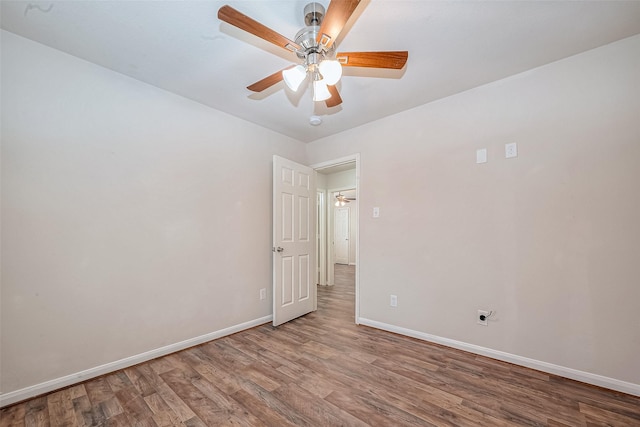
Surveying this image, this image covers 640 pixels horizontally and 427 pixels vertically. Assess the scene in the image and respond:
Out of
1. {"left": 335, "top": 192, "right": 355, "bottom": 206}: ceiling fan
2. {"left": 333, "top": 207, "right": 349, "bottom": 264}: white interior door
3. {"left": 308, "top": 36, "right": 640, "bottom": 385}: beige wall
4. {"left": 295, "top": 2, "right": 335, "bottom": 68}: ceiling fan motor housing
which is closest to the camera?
{"left": 295, "top": 2, "right": 335, "bottom": 68}: ceiling fan motor housing

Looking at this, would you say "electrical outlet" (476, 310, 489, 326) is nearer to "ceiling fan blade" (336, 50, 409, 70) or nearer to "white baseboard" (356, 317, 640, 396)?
"white baseboard" (356, 317, 640, 396)

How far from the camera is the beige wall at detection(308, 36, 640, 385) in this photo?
72.6 inches

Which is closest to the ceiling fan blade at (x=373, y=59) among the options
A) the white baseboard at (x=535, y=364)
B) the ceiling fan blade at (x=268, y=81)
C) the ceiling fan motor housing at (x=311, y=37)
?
the ceiling fan motor housing at (x=311, y=37)

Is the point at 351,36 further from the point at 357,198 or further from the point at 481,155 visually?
the point at 357,198

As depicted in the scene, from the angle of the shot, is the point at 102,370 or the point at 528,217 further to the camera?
the point at 528,217

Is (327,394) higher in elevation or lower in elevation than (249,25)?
lower

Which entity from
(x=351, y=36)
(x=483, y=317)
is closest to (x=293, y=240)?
(x=483, y=317)

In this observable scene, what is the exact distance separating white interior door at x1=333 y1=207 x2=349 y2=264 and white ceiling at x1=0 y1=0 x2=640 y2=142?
22.5ft

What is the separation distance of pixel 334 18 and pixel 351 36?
617mm

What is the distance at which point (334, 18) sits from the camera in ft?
4.07

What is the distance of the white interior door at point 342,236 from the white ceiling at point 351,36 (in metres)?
6.85

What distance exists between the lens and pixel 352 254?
8.84 m

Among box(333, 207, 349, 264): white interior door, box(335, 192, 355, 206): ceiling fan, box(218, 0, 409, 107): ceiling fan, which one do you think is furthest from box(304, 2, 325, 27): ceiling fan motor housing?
box(333, 207, 349, 264): white interior door

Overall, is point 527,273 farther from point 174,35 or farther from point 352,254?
point 352,254
